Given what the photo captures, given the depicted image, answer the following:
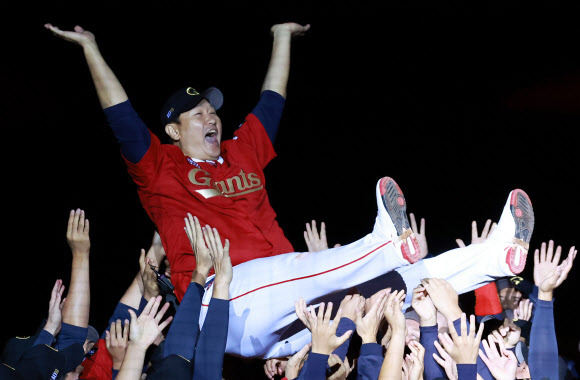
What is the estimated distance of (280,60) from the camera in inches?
119

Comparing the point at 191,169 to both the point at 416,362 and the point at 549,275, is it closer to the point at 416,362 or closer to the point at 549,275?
the point at 416,362

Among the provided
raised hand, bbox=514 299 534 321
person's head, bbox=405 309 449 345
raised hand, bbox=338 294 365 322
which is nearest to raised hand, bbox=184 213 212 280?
raised hand, bbox=338 294 365 322

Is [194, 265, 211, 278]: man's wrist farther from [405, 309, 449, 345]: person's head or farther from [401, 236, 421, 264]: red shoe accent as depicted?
[405, 309, 449, 345]: person's head

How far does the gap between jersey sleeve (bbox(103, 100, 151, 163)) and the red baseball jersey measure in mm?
33

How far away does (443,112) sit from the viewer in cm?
374

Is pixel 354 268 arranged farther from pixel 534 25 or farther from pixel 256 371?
pixel 534 25

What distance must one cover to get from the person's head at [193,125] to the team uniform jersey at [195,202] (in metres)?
0.08

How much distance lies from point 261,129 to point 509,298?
4.76ft

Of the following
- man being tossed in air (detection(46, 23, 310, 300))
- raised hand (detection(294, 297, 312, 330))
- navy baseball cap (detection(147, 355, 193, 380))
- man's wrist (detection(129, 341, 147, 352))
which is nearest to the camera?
navy baseball cap (detection(147, 355, 193, 380))

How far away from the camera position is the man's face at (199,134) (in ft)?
9.05

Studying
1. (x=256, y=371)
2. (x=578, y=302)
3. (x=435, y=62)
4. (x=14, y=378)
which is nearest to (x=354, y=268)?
(x=14, y=378)

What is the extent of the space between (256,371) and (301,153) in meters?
1.29

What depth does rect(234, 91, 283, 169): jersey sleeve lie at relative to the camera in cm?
288

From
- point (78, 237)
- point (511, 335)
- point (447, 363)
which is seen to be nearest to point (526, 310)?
point (511, 335)
